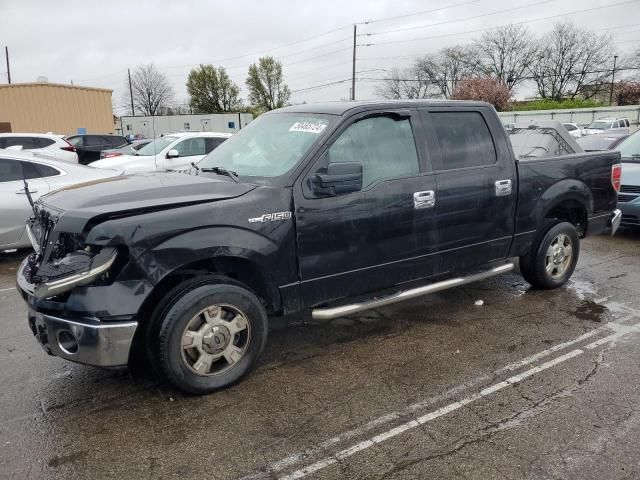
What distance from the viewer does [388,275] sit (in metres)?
4.30

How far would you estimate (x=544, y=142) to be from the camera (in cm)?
591

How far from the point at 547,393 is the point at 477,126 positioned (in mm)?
2480

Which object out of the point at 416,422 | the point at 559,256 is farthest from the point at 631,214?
the point at 416,422

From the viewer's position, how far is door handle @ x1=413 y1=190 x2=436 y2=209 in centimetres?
430

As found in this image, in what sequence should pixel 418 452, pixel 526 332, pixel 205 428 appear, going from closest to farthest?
1. pixel 418 452
2. pixel 205 428
3. pixel 526 332

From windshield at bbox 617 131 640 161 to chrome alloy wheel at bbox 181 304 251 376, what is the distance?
7.64 metres

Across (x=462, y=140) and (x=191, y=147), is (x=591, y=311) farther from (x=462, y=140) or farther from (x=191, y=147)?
(x=191, y=147)

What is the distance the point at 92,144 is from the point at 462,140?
62.3ft

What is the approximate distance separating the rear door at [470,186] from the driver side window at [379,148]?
25cm

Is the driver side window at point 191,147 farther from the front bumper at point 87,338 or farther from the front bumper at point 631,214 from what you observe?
the front bumper at point 87,338

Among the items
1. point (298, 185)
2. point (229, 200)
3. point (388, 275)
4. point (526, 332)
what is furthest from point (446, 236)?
point (229, 200)

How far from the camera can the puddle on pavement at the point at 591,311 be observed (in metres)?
5.00

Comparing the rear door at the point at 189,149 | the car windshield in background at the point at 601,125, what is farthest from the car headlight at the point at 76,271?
the car windshield in background at the point at 601,125

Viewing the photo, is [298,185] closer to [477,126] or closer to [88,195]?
[88,195]
